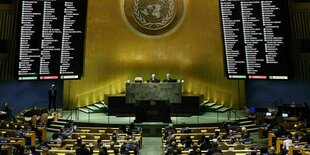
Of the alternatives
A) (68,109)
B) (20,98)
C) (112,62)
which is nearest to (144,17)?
(112,62)

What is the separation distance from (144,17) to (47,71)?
7.66m

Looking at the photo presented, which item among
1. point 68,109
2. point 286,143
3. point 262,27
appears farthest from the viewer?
point 68,109

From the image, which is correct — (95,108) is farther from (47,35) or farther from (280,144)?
(280,144)

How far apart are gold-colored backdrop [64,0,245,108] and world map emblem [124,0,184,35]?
0.44m

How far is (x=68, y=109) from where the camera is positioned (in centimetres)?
2458

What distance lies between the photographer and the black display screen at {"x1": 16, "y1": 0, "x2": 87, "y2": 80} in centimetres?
1894

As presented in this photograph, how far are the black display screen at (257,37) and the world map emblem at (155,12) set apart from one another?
624cm

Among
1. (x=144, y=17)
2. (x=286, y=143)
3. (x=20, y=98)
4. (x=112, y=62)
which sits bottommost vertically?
(x=286, y=143)

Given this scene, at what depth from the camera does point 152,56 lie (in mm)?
25641

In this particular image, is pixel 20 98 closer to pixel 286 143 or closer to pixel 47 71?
pixel 47 71

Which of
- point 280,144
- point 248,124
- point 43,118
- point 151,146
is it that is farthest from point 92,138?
point 248,124

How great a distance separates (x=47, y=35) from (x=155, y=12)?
768cm

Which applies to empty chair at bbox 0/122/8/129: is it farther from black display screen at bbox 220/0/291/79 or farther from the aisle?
black display screen at bbox 220/0/291/79

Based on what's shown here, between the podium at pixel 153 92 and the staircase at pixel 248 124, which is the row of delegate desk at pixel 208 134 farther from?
the podium at pixel 153 92
